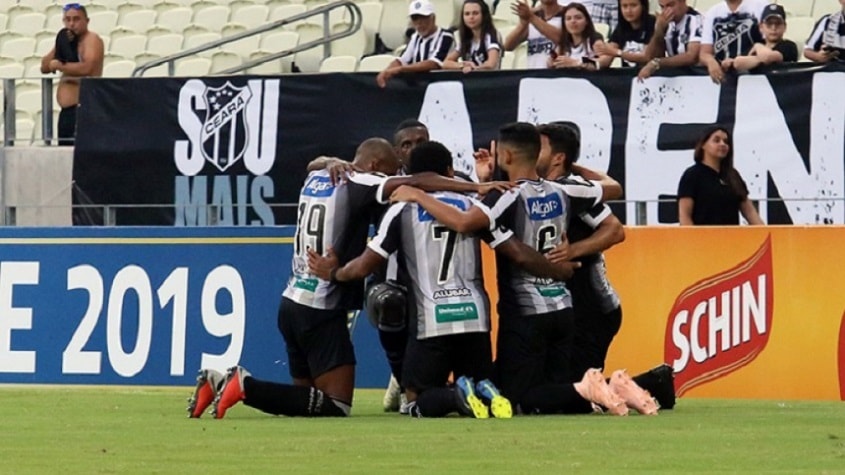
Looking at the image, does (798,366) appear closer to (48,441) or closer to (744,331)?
(744,331)

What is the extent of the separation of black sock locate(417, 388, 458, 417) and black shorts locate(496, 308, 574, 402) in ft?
1.58

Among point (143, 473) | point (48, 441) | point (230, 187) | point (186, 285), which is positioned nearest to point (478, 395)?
point (48, 441)

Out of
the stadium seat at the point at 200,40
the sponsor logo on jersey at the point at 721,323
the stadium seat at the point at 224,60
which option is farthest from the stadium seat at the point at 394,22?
the sponsor logo on jersey at the point at 721,323

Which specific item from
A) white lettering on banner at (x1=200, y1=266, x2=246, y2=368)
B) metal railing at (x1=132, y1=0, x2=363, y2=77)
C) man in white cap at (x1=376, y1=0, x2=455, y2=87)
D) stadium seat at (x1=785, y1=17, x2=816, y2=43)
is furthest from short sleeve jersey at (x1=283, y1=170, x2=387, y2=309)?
metal railing at (x1=132, y1=0, x2=363, y2=77)

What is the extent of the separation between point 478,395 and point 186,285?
4931 mm

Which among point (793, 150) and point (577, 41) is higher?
point (577, 41)

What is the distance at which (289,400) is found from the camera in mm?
11609

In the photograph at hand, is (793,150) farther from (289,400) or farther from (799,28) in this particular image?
(289,400)

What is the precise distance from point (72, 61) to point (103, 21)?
494 centimetres

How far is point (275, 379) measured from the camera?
51.0 ft

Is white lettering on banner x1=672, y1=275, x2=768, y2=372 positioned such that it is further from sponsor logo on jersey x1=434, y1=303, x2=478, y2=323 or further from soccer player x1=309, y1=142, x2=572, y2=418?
sponsor logo on jersey x1=434, y1=303, x2=478, y2=323

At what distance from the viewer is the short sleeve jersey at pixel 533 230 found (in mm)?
11719

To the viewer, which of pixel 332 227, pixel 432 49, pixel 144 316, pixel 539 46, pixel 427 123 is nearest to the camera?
pixel 332 227

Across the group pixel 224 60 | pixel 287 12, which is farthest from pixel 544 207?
pixel 287 12
